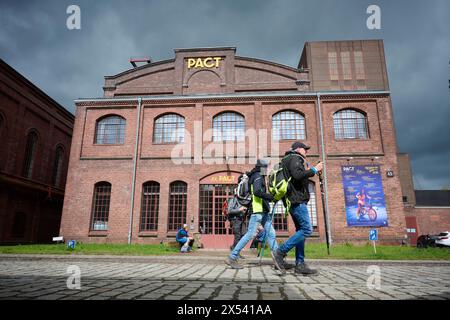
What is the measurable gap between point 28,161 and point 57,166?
3.00 m

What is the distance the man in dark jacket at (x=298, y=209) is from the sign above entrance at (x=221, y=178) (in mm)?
10381

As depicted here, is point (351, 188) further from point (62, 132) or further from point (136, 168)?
point (62, 132)

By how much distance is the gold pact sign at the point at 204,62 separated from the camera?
18.5 meters

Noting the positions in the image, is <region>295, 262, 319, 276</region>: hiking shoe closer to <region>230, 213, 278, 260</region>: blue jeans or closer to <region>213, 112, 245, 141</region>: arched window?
<region>230, 213, 278, 260</region>: blue jeans

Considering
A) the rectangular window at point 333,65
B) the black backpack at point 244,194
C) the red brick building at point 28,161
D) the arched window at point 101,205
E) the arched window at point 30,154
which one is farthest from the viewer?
the rectangular window at point 333,65

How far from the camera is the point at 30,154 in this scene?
1853 centimetres

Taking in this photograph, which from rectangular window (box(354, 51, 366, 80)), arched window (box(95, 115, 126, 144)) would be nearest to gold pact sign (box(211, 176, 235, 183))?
arched window (box(95, 115, 126, 144))

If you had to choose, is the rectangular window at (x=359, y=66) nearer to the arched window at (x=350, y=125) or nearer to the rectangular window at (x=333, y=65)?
the rectangular window at (x=333, y=65)

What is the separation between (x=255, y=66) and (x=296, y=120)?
5238mm

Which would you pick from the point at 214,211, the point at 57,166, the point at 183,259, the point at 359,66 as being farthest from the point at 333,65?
the point at 183,259

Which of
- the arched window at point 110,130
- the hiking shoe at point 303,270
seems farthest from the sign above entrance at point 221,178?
the hiking shoe at point 303,270

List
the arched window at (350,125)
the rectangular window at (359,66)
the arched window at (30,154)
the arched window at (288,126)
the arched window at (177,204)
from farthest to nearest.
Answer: the rectangular window at (359,66), the arched window at (30,154), the arched window at (288,126), the arched window at (350,125), the arched window at (177,204)

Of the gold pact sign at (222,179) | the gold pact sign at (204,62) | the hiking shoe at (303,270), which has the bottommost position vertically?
the hiking shoe at (303,270)

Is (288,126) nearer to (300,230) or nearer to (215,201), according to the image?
(215,201)
